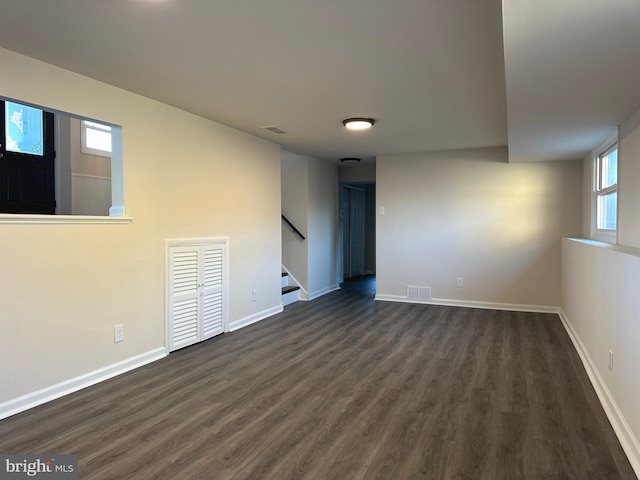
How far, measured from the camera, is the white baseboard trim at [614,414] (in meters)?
2.01

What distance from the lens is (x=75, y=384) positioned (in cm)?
289

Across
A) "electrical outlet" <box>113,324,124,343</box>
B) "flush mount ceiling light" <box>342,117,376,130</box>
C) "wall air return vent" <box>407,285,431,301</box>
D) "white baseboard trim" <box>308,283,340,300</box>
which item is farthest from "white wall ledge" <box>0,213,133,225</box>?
"wall air return vent" <box>407,285,431,301</box>

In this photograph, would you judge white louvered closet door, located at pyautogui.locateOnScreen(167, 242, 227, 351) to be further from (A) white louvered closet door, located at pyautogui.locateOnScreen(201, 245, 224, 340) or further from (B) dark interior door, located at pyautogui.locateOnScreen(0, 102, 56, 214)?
(B) dark interior door, located at pyautogui.locateOnScreen(0, 102, 56, 214)

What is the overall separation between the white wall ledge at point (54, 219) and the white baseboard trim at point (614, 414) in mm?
3681

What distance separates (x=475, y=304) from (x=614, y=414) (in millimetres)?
3432

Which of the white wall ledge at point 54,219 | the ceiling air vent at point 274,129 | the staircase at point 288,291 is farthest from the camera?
the staircase at point 288,291

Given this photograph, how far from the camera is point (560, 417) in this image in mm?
2514

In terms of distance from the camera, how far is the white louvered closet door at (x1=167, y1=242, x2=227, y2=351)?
3.72m

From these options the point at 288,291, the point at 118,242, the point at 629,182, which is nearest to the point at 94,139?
the point at 118,242

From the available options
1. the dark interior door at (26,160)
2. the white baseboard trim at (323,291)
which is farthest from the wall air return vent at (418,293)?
the dark interior door at (26,160)

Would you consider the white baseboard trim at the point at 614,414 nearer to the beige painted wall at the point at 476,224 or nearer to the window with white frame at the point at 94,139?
the beige painted wall at the point at 476,224

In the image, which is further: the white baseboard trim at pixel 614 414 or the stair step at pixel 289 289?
the stair step at pixel 289 289

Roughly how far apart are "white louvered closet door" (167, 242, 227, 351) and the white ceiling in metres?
1.42

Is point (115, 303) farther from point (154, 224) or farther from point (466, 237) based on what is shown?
point (466, 237)
